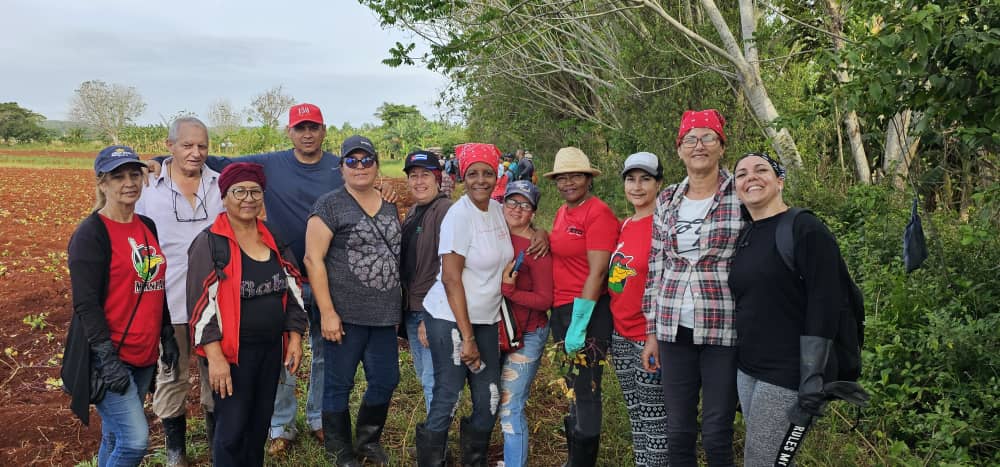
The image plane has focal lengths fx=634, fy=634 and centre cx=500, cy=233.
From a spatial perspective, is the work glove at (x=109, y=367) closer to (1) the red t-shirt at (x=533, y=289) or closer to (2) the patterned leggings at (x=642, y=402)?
(1) the red t-shirt at (x=533, y=289)

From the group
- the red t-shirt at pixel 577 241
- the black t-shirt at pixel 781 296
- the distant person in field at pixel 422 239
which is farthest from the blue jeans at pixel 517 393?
the black t-shirt at pixel 781 296

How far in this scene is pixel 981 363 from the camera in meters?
3.78

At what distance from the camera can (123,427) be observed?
113 inches

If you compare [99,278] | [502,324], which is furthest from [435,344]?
[99,278]

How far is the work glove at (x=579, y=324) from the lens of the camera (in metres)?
3.17

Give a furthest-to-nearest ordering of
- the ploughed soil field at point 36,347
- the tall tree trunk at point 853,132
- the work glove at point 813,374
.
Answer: the tall tree trunk at point 853,132 < the ploughed soil field at point 36,347 < the work glove at point 813,374

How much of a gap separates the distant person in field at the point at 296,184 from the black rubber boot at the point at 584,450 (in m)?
1.63

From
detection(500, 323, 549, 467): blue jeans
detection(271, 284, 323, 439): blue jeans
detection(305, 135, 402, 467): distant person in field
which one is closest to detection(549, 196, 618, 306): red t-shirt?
detection(500, 323, 549, 467): blue jeans

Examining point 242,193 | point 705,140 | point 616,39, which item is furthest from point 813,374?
point 616,39

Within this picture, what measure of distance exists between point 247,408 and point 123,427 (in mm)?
534

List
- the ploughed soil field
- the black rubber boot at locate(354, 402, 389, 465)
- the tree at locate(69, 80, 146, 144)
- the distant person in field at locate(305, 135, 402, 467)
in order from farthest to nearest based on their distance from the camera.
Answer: the tree at locate(69, 80, 146, 144)
the ploughed soil field
the black rubber boot at locate(354, 402, 389, 465)
the distant person in field at locate(305, 135, 402, 467)

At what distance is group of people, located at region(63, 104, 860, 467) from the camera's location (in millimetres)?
2490

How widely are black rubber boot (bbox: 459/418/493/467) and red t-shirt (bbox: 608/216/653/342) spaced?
0.90 metres

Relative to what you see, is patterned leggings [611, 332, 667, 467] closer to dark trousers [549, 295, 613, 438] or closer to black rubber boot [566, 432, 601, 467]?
dark trousers [549, 295, 613, 438]
